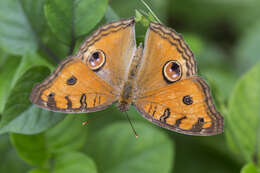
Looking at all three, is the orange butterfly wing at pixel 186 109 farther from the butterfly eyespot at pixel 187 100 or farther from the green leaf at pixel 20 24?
the green leaf at pixel 20 24

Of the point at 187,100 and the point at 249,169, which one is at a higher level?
the point at 187,100

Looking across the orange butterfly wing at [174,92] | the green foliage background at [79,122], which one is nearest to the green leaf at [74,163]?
the green foliage background at [79,122]

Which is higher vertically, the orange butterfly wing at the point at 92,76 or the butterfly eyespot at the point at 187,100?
the orange butterfly wing at the point at 92,76

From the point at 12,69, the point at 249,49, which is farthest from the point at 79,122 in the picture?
the point at 249,49

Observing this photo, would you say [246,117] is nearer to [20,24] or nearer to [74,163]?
[74,163]

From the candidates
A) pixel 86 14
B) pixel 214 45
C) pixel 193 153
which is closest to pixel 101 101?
pixel 86 14

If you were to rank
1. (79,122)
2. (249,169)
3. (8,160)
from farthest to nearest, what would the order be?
1. (8,160)
2. (79,122)
3. (249,169)

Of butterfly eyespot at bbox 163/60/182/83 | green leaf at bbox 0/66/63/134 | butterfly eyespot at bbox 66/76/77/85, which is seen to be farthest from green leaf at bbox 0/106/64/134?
butterfly eyespot at bbox 163/60/182/83

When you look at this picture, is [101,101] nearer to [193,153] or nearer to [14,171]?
[14,171]
